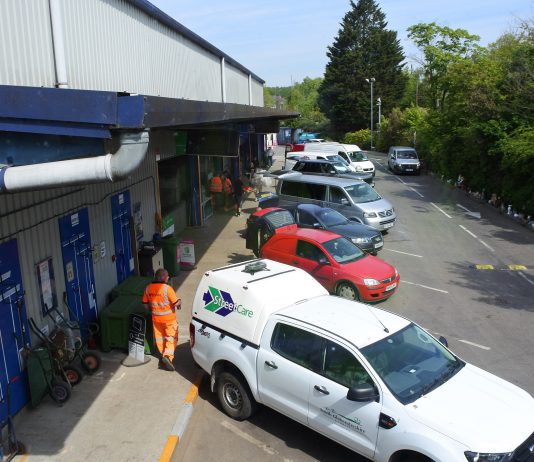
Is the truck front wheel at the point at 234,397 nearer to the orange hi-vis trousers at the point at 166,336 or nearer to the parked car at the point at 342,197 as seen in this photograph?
the orange hi-vis trousers at the point at 166,336

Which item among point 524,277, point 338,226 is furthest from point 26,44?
point 524,277

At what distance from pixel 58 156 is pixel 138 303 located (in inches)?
178

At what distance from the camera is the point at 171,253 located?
12961mm

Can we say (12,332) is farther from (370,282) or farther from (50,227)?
(370,282)

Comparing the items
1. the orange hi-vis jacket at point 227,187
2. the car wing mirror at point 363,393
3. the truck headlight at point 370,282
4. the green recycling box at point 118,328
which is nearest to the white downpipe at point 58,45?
the green recycling box at point 118,328

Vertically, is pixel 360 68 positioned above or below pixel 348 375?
above

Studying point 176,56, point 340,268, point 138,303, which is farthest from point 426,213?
point 138,303

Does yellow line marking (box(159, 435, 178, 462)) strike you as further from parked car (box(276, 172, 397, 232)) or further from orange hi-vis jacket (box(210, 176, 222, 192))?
orange hi-vis jacket (box(210, 176, 222, 192))

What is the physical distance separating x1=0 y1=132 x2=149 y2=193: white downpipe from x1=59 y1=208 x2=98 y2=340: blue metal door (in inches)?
148

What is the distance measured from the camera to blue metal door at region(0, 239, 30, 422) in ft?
21.5

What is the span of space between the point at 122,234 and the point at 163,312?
11.3 feet

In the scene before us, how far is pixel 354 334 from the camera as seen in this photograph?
6.18 meters

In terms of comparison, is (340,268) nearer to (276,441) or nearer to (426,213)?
(276,441)

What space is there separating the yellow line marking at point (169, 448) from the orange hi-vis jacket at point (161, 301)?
79.9 inches
